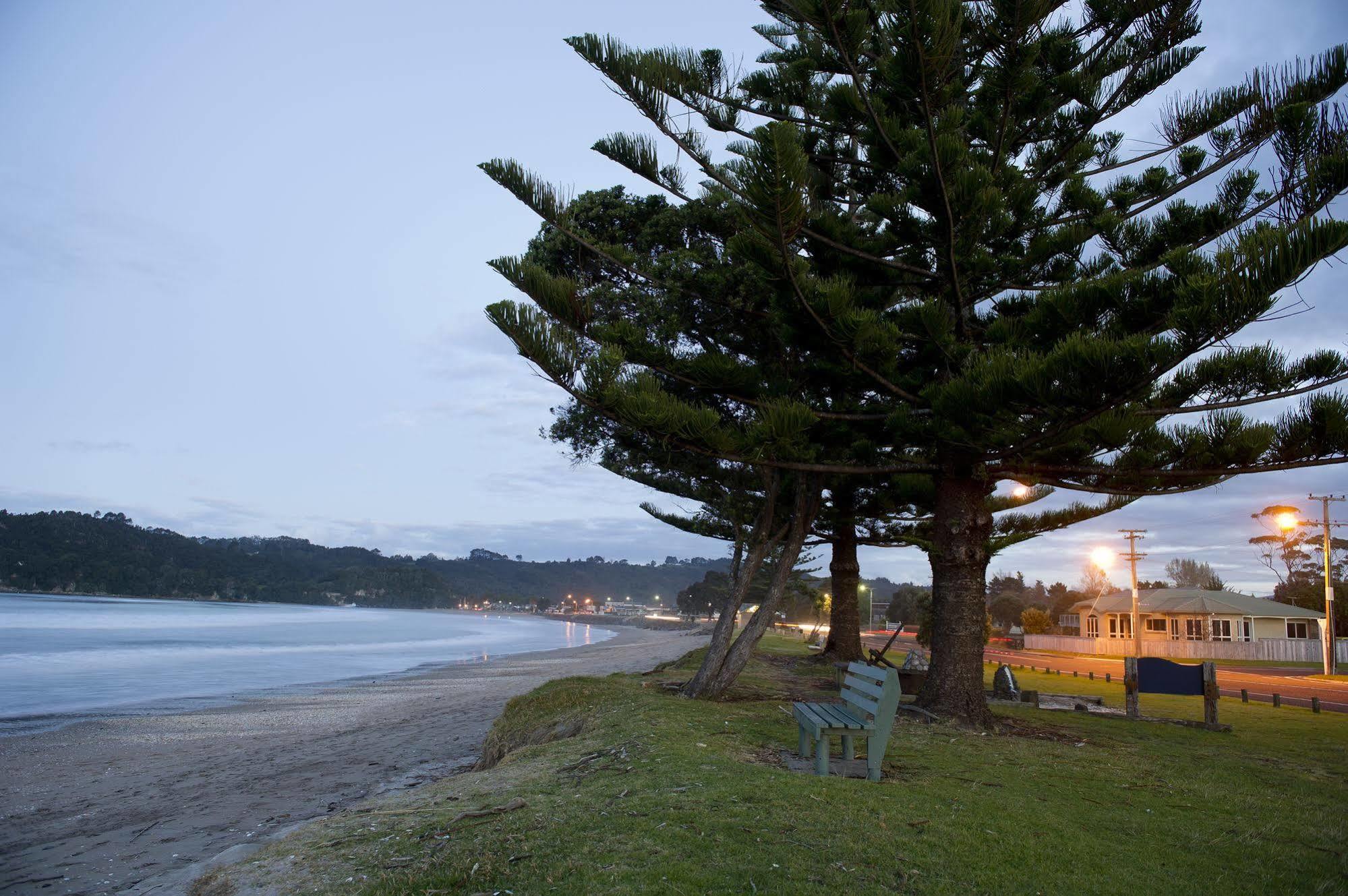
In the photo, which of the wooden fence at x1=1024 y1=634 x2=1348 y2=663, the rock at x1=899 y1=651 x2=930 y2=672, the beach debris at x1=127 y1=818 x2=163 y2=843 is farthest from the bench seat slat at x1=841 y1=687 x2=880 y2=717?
the wooden fence at x1=1024 y1=634 x2=1348 y2=663

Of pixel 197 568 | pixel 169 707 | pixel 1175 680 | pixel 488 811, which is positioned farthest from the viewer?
pixel 197 568

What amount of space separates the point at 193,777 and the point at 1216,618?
37.1m

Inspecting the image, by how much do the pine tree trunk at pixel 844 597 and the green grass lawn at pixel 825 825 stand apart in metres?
8.55

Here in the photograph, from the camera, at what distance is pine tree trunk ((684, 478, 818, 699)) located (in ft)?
31.7

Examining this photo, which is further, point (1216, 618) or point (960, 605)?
point (1216, 618)

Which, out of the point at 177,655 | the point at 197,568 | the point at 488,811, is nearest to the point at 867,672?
the point at 488,811

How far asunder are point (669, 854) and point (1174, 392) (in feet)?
19.6

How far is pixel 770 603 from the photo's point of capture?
32.6ft

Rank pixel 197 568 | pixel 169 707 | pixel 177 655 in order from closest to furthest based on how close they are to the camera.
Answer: pixel 169 707, pixel 177 655, pixel 197 568

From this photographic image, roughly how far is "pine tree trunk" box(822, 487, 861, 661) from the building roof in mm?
22066

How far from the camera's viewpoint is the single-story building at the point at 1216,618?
33062mm

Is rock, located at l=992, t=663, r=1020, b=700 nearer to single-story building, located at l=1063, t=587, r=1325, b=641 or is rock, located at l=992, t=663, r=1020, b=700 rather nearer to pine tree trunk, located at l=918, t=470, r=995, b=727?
pine tree trunk, located at l=918, t=470, r=995, b=727

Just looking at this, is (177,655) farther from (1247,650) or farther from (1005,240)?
(1247,650)

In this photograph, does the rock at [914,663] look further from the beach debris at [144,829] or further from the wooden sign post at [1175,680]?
the beach debris at [144,829]
